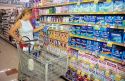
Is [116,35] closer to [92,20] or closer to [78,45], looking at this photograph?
[92,20]

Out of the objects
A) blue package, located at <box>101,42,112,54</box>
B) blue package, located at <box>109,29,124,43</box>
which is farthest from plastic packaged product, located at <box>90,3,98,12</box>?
blue package, located at <box>101,42,112,54</box>

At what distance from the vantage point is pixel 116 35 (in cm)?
288

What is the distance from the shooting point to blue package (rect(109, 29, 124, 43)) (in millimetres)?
2803

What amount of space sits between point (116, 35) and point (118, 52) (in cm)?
29

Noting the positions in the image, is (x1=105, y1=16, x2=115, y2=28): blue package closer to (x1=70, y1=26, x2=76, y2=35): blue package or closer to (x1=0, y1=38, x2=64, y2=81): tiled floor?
(x1=70, y1=26, x2=76, y2=35): blue package

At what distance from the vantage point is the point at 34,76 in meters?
3.18

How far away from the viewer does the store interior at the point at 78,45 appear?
9.55 ft

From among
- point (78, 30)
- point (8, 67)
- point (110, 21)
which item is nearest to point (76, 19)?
point (78, 30)

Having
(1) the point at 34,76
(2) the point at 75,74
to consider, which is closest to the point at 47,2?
(2) the point at 75,74

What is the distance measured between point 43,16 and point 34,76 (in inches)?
113

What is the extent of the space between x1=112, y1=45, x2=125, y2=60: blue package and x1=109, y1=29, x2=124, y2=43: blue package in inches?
6.1

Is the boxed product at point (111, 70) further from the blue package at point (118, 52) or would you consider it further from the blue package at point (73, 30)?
the blue package at point (73, 30)

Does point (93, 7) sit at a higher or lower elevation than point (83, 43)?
higher

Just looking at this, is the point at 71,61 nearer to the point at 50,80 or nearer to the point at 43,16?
the point at 50,80
